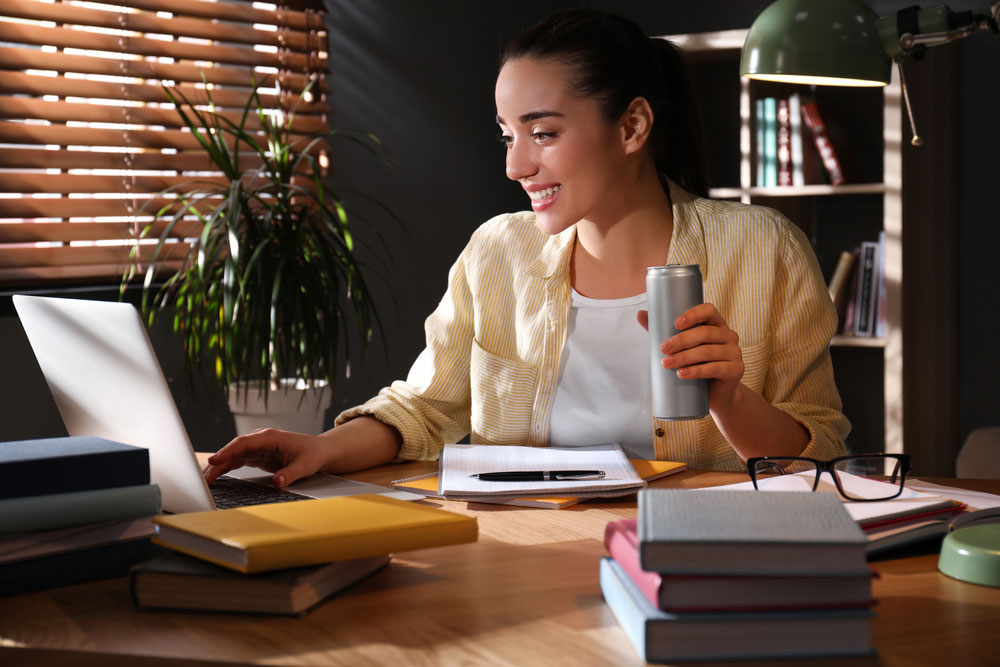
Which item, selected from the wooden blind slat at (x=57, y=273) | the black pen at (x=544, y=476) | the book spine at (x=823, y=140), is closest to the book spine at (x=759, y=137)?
the book spine at (x=823, y=140)

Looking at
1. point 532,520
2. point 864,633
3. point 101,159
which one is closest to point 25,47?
point 101,159

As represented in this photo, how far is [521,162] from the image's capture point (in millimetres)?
1631

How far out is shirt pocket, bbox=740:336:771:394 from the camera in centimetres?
165

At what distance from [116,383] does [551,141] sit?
86 cm

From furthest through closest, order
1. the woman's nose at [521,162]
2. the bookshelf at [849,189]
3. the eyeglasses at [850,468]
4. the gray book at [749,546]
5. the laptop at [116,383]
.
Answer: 1. the bookshelf at [849,189]
2. the woman's nose at [521,162]
3. the eyeglasses at [850,468]
4. the laptop at [116,383]
5. the gray book at [749,546]

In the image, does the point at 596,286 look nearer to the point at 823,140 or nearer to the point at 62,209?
the point at 62,209

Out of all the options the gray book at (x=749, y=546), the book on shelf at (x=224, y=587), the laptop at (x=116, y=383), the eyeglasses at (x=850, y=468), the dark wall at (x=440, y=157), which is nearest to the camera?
the gray book at (x=749, y=546)

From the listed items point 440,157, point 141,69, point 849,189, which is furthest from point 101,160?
point 849,189

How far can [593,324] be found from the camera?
1737 mm

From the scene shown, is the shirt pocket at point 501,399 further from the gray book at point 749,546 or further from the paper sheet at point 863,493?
the gray book at point 749,546

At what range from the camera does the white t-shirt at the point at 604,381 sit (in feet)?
5.49

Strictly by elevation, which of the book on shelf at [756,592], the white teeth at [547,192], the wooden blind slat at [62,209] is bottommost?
the book on shelf at [756,592]

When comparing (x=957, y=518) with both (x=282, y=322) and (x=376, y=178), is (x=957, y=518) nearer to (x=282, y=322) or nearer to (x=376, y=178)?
A: (x=282, y=322)

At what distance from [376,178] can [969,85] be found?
1994 millimetres
